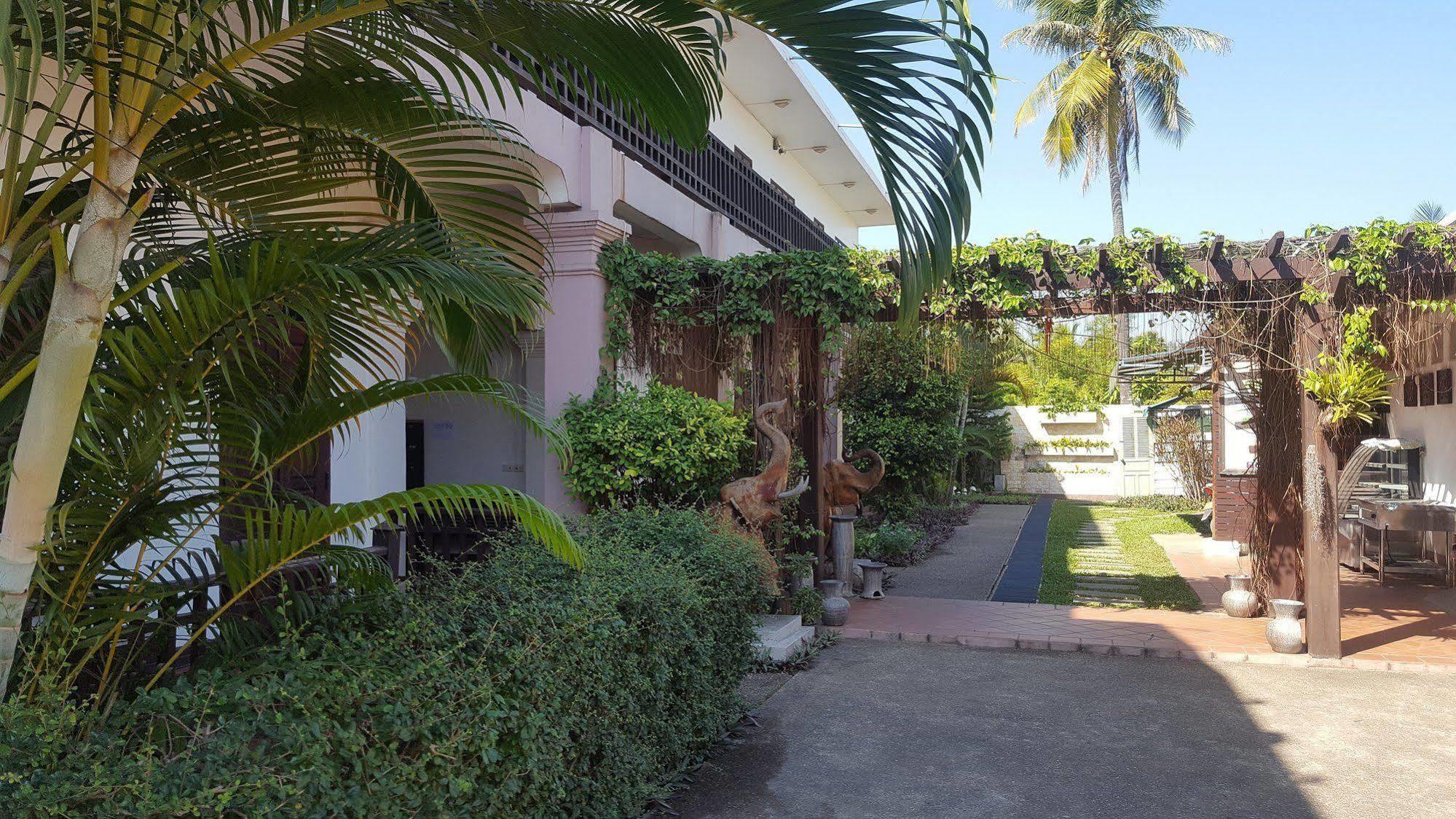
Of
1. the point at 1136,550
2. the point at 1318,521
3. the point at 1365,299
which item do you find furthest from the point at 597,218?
the point at 1136,550

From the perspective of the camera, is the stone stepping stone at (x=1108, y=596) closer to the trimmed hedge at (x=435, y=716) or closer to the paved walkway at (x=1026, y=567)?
the paved walkway at (x=1026, y=567)

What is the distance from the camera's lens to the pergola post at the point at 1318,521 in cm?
691

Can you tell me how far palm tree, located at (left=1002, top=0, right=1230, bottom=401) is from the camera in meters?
23.9

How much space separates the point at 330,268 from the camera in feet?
8.14

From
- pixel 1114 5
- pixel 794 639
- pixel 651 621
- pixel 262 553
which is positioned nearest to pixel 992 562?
pixel 794 639

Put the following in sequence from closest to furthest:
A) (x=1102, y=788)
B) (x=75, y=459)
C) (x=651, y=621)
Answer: (x=75, y=459), (x=651, y=621), (x=1102, y=788)

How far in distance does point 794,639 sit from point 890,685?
3.21ft

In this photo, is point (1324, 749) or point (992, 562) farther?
point (992, 562)

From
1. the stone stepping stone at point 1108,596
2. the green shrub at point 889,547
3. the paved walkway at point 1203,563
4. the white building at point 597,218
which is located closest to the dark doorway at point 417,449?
the white building at point 597,218

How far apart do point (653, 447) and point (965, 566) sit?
5.76 m

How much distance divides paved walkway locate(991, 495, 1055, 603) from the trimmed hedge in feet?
19.5

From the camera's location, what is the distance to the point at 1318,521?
6977 millimetres

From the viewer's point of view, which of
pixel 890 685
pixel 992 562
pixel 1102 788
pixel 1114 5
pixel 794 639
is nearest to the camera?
pixel 1102 788

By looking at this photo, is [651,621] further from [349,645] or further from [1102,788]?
[1102,788]
